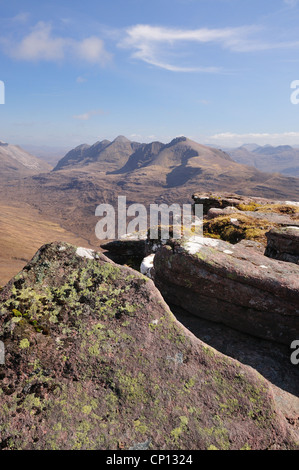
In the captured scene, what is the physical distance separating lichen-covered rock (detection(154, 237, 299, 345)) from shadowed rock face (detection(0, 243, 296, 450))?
422cm

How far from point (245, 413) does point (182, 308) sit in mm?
7402

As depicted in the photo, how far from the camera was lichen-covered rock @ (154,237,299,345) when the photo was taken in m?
12.4

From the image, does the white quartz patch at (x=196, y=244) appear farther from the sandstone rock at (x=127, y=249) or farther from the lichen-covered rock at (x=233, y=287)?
the sandstone rock at (x=127, y=249)

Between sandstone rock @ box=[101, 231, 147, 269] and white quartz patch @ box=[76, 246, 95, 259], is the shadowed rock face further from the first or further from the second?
sandstone rock @ box=[101, 231, 147, 269]

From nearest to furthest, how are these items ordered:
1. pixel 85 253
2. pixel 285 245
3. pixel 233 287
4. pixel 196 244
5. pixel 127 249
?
pixel 85 253 → pixel 233 287 → pixel 196 244 → pixel 285 245 → pixel 127 249

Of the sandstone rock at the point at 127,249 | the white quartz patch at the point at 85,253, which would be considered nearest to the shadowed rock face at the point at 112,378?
the white quartz patch at the point at 85,253

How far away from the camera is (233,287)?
12906 millimetres

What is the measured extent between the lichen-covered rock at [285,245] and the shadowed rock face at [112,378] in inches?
374

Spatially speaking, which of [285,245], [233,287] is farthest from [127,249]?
[285,245]

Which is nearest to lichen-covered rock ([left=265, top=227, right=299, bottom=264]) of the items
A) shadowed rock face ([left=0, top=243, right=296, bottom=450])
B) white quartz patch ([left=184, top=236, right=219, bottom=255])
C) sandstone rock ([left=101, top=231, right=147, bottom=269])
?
white quartz patch ([left=184, top=236, right=219, bottom=255])

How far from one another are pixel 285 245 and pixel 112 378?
42.1 ft

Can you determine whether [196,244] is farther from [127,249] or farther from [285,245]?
[127,249]
